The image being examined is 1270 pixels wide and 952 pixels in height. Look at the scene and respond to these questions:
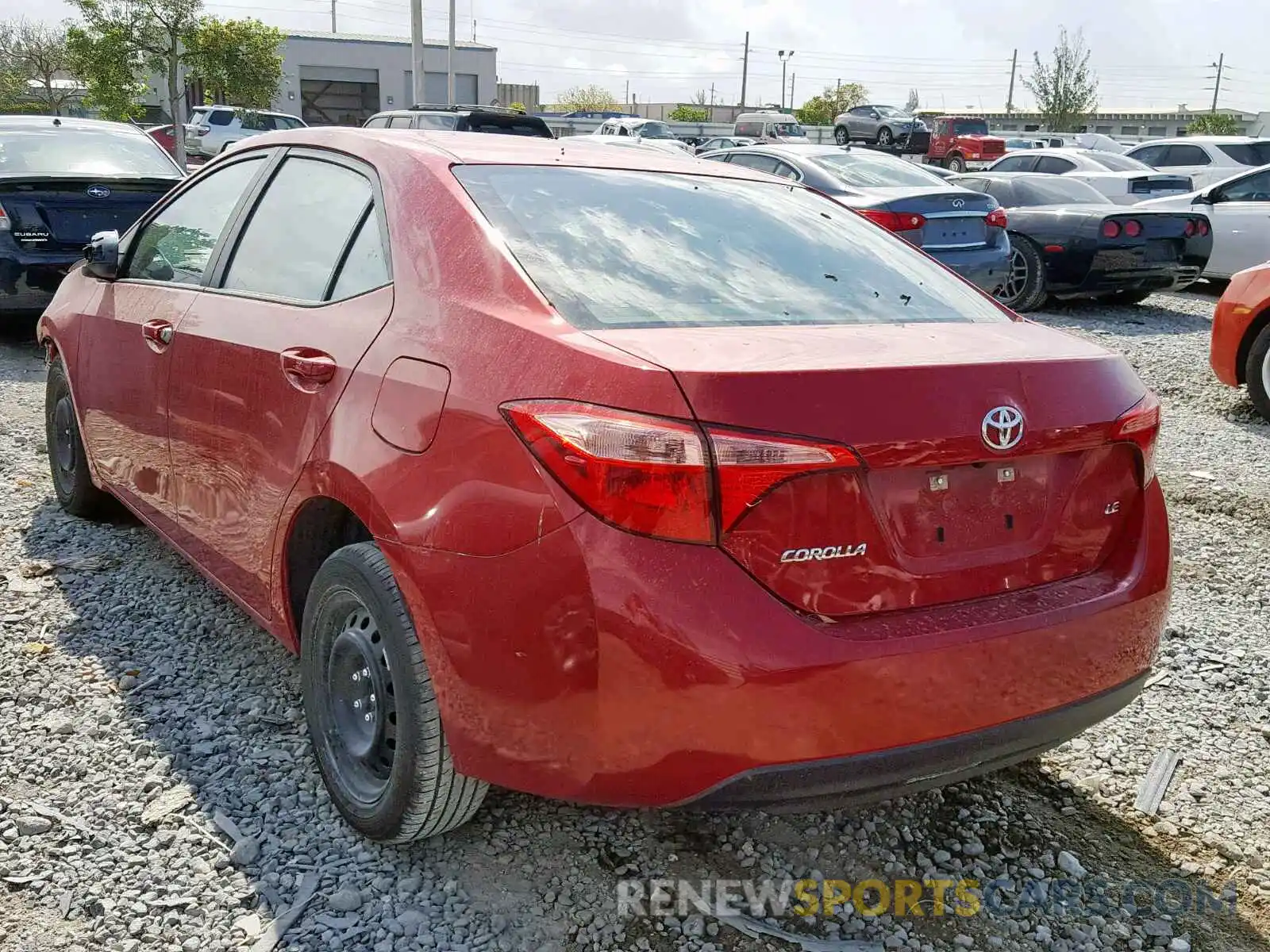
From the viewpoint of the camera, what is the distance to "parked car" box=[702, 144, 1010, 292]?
9.87m

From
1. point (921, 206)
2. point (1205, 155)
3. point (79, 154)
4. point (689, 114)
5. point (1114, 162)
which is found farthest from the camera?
point (689, 114)

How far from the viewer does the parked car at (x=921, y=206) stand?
9.87 meters

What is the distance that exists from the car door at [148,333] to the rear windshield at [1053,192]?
9.82m

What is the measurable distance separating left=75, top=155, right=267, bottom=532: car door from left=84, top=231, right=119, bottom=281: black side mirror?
30mm

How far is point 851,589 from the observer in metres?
2.10

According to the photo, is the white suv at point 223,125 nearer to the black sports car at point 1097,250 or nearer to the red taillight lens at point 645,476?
the black sports car at point 1097,250

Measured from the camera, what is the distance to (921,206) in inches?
391

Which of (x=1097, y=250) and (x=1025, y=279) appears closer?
(x=1097, y=250)

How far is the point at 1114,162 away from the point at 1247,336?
12.7 meters

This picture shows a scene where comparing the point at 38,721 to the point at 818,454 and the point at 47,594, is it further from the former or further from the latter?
the point at 818,454

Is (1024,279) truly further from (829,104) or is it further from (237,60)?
(829,104)

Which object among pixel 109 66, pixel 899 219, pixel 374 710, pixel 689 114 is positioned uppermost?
pixel 689 114

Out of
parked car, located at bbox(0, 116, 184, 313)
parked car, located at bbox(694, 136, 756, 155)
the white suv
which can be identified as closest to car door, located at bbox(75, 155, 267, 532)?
parked car, located at bbox(0, 116, 184, 313)

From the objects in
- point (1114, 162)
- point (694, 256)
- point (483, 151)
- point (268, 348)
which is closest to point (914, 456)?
point (694, 256)
